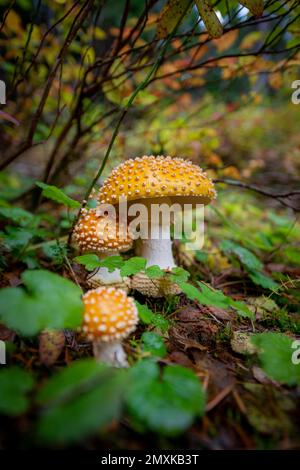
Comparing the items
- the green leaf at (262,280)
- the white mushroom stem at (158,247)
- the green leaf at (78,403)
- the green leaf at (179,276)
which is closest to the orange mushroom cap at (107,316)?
the green leaf at (78,403)

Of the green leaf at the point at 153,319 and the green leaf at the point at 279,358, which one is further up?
the green leaf at the point at 153,319

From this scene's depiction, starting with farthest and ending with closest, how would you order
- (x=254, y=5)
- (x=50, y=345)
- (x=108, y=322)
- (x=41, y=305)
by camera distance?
(x=254, y=5), (x=50, y=345), (x=108, y=322), (x=41, y=305)

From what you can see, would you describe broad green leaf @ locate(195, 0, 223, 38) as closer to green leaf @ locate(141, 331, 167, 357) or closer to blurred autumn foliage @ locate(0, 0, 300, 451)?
blurred autumn foliage @ locate(0, 0, 300, 451)

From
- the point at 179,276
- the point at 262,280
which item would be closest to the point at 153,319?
the point at 179,276

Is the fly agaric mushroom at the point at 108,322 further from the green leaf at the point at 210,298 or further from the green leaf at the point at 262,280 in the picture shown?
the green leaf at the point at 262,280

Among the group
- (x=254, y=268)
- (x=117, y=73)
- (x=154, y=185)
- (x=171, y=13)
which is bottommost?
(x=254, y=268)

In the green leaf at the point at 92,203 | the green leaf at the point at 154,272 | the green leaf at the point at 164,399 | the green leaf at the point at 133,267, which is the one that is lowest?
the green leaf at the point at 164,399

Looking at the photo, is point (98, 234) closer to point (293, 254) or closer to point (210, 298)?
point (210, 298)
